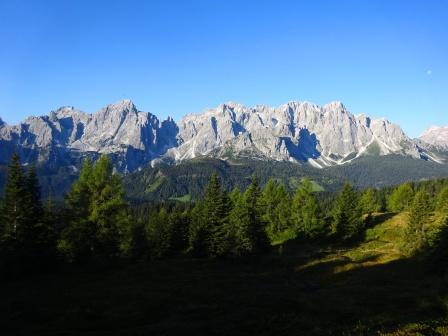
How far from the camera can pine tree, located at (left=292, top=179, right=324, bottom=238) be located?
8888 cm

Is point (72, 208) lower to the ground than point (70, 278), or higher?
higher

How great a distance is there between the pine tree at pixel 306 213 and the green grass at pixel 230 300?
3299cm

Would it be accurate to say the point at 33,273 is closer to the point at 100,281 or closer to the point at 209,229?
the point at 100,281

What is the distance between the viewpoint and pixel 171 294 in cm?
3378

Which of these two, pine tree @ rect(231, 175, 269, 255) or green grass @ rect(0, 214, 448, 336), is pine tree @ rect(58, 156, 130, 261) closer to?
green grass @ rect(0, 214, 448, 336)

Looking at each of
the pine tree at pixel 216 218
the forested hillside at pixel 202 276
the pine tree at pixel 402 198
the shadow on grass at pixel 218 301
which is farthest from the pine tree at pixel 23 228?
the pine tree at pixel 402 198

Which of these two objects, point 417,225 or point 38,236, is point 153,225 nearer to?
point 38,236

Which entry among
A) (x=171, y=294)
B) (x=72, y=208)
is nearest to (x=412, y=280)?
(x=171, y=294)

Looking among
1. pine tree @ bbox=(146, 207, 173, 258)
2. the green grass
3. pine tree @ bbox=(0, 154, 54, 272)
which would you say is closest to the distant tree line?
pine tree @ bbox=(0, 154, 54, 272)

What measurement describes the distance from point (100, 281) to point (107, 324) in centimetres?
1552

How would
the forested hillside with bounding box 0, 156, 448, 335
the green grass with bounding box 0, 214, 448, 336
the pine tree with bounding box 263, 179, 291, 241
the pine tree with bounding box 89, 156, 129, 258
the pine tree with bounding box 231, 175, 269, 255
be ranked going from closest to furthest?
the green grass with bounding box 0, 214, 448, 336 < the forested hillside with bounding box 0, 156, 448, 335 < the pine tree with bounding box 89, 156, 129, 258 < the pine tree with bounding box 231, 175, 269, 255 < the pine tree with bounding box 263, 179, 291, 241

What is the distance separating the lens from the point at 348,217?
8788 centimetres

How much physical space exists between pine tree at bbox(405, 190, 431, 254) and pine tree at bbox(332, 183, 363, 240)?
21152mm

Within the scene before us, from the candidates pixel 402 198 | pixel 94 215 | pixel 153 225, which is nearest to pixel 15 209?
pixel 94 215
